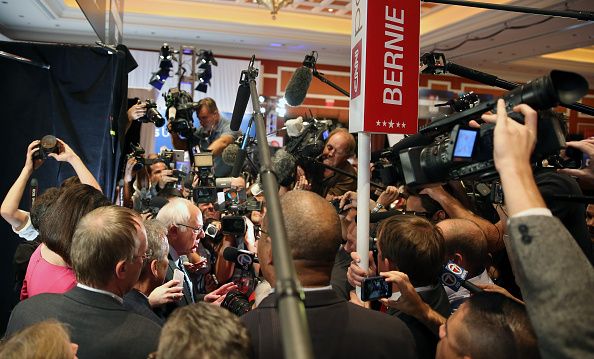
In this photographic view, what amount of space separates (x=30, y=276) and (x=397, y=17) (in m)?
1.62

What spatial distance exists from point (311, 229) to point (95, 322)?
2.06 feet

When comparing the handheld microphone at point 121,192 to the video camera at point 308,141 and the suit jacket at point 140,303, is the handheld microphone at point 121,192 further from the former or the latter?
the suit jacket at point 140,303

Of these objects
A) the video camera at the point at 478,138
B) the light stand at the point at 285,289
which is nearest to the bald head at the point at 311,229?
the video camera at the point at 478,138

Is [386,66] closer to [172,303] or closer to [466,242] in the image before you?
[466,242]

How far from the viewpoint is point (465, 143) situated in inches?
43.7

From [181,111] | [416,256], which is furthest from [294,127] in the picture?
[416,256]

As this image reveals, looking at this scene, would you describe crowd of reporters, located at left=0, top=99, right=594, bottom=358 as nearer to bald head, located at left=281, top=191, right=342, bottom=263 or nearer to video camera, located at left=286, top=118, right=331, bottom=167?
bald head, located at left=281, top=191, right=342, bottom=263

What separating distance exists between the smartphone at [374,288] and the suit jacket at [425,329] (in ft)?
0.54

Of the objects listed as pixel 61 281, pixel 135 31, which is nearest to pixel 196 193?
pixel 61 281

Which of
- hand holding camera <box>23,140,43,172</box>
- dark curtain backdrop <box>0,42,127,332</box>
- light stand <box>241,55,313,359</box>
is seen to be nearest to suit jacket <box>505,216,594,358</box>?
light stand <box>241,55,313,359</box>

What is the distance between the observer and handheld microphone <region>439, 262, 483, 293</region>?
1.52 m

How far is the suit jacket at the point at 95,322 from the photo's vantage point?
129cm

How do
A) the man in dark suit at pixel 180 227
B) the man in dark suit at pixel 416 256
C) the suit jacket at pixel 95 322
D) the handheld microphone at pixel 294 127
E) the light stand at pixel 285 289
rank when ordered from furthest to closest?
the handheld microphone at pixel 294 127
the man in dark suit at pixel 180 227
the man in dark suit at pixel 416 256
the suit jacket at pixel 95 322
the light stand at pixel 285 289

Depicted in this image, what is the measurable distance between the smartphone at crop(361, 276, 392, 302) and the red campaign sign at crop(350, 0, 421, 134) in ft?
1.54
